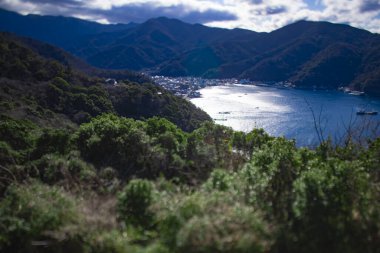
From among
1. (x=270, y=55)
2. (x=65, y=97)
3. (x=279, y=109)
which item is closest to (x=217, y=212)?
(x=65, y=97)

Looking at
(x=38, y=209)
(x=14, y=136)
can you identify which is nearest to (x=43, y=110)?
(x=14, y=136)

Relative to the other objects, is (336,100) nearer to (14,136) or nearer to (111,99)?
(111,99)

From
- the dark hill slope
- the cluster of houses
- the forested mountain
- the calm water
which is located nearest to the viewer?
the dark hill slope

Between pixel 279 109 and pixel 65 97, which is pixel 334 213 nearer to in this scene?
pixel 65 97

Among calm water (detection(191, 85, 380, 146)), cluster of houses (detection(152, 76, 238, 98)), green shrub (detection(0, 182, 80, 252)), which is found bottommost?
calm water (detection(191, 85, 380, 146))

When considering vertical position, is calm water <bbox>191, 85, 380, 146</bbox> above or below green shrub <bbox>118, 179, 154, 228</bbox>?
below

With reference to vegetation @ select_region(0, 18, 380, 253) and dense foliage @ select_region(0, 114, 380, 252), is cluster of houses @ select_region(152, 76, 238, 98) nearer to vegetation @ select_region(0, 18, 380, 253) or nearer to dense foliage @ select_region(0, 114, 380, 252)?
vegetation @ select_region(0, 18, 380, 253)

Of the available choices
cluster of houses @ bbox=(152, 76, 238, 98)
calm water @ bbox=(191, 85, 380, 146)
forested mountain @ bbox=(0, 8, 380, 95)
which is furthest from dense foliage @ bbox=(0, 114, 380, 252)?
forested mountain @ bbox=(0, 8, 380, 95)
